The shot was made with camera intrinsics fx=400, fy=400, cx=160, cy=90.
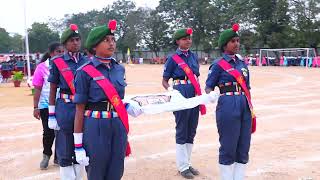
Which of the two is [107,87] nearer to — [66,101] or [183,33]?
[66,101]

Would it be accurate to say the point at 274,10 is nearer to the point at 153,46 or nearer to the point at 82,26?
the point at 153,46

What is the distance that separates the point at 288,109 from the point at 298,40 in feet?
122

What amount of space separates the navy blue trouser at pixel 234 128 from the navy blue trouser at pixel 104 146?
1485 millimetres

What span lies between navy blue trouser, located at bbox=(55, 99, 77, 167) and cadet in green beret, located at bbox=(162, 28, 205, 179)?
165 cm

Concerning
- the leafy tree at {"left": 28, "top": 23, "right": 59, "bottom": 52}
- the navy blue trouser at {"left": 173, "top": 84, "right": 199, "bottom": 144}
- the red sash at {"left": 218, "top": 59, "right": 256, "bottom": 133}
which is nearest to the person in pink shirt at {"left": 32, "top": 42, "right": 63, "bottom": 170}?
→ the navy blue trouser at {"left": 173, "top": 84, "right": 199, "bottom": 144}

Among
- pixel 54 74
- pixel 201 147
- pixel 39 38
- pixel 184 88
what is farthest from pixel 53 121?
pixel 39 38

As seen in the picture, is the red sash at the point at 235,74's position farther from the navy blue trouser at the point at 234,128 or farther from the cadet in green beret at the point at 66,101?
the cadet in green beret at the point at 66,101

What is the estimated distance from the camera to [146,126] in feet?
30.8

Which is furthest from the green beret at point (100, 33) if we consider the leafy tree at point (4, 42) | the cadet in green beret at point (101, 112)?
the leafy tree at point (4, 42)

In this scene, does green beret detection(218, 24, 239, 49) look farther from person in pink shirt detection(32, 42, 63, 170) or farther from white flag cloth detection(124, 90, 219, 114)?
person in pink shirt detection(32, 42, 63, 170)

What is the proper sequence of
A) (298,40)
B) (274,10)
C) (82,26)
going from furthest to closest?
(82,26), (274,10), (298,40)

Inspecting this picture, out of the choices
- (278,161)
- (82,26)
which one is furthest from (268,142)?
(82,26)

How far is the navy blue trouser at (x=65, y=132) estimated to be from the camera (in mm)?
4480

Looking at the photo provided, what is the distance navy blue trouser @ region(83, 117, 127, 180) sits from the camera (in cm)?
340
